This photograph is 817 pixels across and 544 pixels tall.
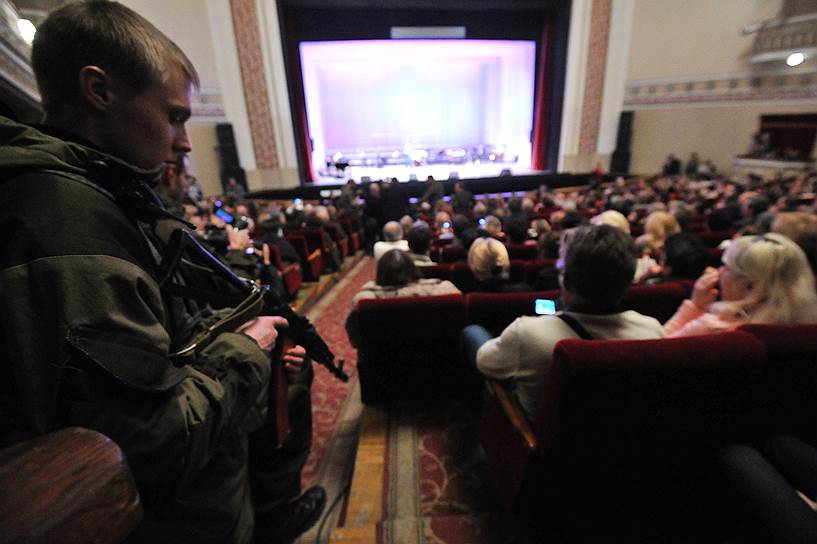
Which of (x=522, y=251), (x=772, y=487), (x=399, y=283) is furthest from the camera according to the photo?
(x=522, y=251)

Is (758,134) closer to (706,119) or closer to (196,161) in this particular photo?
(706,119)

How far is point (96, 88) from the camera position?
2.18 ft

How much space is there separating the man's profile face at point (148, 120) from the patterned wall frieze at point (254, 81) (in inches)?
394

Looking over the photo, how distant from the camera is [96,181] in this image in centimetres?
64

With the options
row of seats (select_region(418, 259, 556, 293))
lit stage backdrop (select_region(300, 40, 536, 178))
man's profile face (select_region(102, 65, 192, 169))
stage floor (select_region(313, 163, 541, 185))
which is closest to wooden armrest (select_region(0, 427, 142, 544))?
man's profile face (select_region(102, 65, 192, 169))

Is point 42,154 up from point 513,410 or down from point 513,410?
up

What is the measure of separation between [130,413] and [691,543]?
1.69 meters

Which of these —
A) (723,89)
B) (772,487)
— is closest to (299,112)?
(772,487)

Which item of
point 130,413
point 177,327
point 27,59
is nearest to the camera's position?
point 130,413

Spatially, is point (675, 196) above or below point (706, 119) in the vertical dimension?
below

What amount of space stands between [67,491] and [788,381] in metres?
1.52

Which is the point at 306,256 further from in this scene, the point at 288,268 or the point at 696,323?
the point at 696,323

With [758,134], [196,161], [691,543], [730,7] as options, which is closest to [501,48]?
[730,7]

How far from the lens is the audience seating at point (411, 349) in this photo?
1.76 meters
